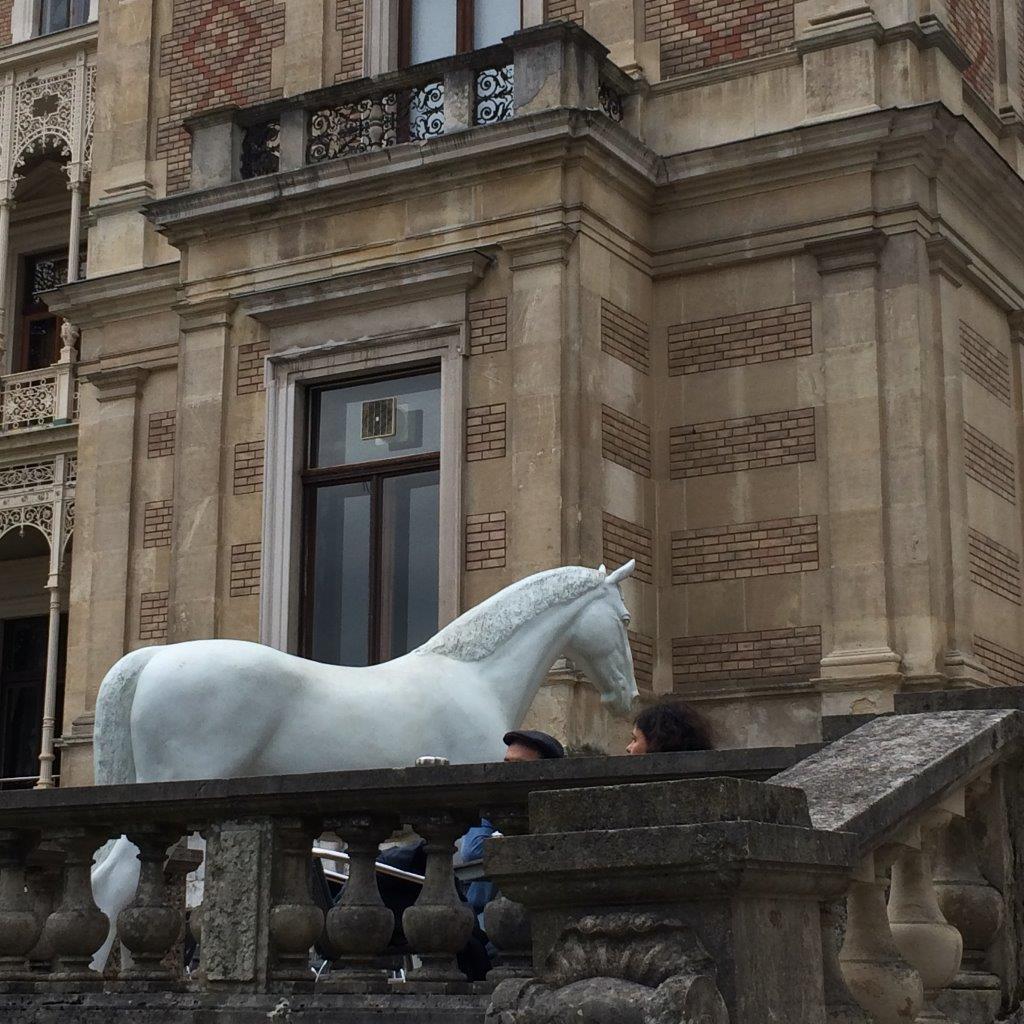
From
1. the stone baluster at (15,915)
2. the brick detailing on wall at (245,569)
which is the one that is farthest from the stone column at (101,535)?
the stone baluster at (15,915)

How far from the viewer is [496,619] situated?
918cm

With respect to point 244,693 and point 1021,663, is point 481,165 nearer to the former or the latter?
point 1021,663

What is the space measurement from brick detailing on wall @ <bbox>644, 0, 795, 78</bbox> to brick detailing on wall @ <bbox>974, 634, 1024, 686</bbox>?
5.16 metres

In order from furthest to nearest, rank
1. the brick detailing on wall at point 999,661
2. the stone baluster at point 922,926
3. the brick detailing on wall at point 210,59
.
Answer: the brick detailing on wall at point 210,59, the brick detailing on wall at point 999,661, the stone baluster at point 922,926

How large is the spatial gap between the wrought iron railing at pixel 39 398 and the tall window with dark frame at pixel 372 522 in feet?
24.4

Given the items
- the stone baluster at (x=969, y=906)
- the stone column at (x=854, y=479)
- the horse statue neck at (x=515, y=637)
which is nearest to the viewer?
the stone baluster at (x=969, y=906)

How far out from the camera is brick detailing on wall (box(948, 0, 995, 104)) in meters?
16.7

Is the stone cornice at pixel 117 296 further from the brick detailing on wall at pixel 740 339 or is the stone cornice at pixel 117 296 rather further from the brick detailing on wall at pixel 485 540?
the brick detailing on wall at pixel 740 339

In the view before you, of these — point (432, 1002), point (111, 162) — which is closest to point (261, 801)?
point (432, 1002)

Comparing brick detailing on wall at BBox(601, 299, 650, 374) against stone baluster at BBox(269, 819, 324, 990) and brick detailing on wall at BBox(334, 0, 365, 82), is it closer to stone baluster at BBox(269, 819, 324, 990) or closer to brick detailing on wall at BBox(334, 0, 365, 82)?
brick detailing on wall at BBox(334, 0, 365, 82)

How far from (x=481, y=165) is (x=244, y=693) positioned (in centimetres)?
796

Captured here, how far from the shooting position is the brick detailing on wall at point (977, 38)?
16719 mm

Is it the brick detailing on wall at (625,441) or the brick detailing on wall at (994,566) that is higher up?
the brick detailing on wall at (625,441)

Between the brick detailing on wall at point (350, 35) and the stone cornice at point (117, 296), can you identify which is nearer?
the brick detailing on wall at point (350, 35)
